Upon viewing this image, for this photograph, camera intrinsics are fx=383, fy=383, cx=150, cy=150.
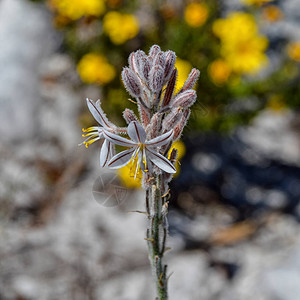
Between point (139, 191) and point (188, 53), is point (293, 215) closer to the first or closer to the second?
point (139, 191)

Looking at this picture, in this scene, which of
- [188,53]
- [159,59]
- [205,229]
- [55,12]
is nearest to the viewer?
[159,59]

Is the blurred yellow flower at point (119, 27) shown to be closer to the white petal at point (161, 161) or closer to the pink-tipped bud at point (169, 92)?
the pink-tipped bud at point (169, 92)

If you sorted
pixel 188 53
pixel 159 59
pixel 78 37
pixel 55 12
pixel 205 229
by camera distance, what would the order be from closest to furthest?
pixel 159 59 < pixel 205 229 < pixel 188 53 < pixel 78 37 < pixel 55 12

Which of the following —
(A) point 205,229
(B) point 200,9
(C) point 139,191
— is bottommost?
(A) point 205,229

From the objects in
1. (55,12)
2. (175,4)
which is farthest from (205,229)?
(55,12)

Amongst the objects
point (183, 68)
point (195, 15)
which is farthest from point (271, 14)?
point (183, 68)

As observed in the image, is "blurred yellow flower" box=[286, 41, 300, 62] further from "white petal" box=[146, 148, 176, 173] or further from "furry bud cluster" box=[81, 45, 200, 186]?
"white petal" box=[146, 148, 176, 173]
